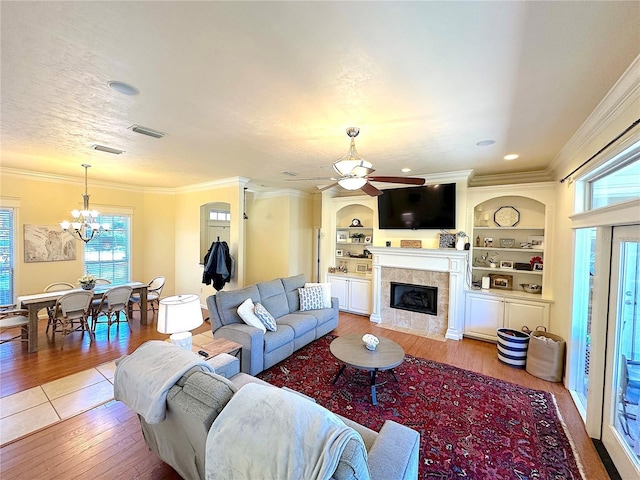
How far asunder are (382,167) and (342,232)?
2.35 metres

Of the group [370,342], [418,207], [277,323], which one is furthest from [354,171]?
[418,207]

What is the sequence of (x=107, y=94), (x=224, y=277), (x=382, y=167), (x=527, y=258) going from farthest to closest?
1. (x=224, y=277)
2. (x=527, y=258)
3. (x=382, y=167)
4. (x=107, y=94)

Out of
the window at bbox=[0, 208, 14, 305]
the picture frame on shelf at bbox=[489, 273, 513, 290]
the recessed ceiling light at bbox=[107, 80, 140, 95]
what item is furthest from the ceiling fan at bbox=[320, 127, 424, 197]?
the window at bbox=[0, 208, 14, 305]

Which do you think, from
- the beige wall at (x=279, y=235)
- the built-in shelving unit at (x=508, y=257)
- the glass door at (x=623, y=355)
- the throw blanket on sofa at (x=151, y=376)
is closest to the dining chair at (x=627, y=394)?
the glass door at (x=623, y=355)

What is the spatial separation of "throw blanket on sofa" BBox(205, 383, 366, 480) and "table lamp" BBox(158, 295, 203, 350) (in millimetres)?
1202

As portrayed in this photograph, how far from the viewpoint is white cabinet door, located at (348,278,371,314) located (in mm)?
5586

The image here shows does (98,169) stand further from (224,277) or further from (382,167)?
(382,167)

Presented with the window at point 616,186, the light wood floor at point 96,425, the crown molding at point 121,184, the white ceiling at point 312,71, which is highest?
the white ceiling at point 312,71

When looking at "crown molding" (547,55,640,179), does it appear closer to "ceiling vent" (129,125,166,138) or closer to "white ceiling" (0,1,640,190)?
"white ceiling" (0,1,640,190)

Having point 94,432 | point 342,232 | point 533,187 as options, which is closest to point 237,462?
point 94,432

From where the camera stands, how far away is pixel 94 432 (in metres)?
2.27

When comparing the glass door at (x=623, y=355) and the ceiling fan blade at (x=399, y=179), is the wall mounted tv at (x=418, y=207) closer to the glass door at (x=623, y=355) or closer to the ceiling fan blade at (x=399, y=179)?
the ceiling fan blade at (x=399, y=179)

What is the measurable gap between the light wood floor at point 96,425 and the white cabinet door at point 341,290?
6.34ft

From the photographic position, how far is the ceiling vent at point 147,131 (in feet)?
9.02
